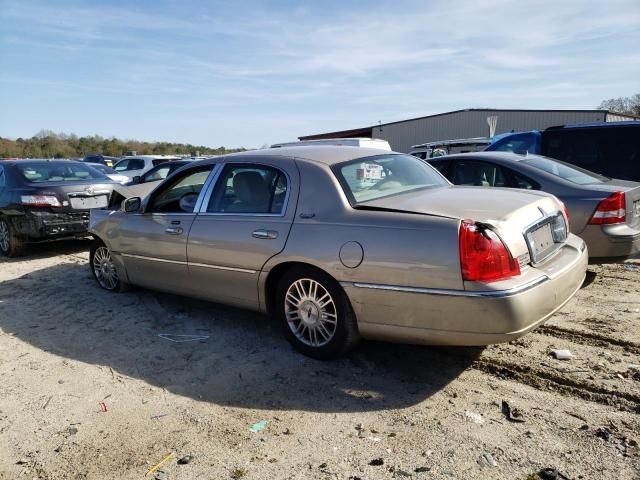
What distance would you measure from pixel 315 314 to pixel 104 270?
329cm

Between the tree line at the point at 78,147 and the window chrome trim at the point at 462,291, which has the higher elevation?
the tree line at the point at 78,147

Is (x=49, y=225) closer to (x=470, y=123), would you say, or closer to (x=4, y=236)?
(x=4, y=236)

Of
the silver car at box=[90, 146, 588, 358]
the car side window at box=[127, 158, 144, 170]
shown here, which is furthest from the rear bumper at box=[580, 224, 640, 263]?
the car side window at box=[127, 158, 144, 170]

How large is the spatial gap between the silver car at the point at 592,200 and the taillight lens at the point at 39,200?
6542 mm

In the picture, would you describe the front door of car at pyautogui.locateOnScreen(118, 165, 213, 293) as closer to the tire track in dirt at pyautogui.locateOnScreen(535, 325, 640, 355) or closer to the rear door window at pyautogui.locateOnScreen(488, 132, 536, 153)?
the tire track in dirt at pyautogui.locateOnScreen(535, 325, 640, 355)

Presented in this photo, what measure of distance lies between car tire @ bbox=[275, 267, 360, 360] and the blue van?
18.4 feet

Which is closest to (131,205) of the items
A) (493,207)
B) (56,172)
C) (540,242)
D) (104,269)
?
(104,269)

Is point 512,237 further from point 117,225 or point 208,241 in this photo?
point 117,225

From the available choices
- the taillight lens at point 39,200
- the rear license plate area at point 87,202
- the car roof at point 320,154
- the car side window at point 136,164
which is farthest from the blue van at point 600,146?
the car side window at point 136,164

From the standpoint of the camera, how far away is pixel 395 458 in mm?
2686

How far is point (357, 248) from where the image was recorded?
345 centimetres

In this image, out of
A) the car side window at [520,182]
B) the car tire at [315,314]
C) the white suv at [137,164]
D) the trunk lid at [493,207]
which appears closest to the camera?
the trunk lid at [493,207]

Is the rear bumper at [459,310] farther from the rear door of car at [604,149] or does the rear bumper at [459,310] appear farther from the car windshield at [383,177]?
the rear door of car at [604,149]

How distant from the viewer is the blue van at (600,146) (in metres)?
7.21
